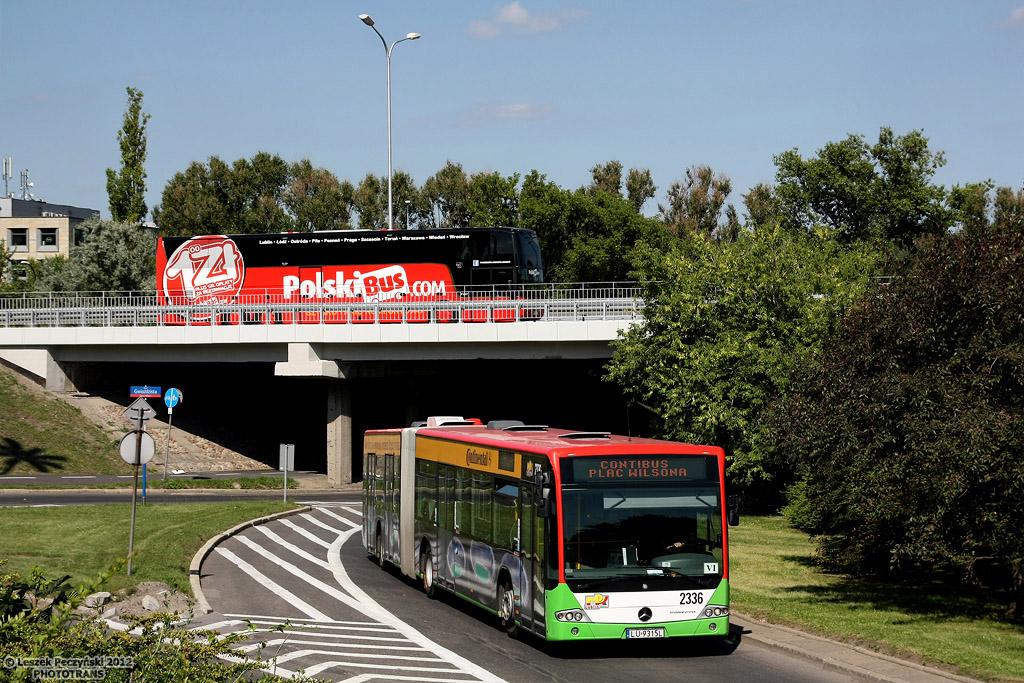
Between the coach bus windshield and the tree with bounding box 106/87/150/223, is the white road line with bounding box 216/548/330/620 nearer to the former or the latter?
the coach bus windshield

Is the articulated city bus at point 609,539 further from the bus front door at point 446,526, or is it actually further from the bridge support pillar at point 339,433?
the bridge support pillar at point 339,433

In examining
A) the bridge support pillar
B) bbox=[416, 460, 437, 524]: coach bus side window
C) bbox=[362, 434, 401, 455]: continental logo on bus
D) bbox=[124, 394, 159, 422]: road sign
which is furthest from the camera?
the bridge support pillar

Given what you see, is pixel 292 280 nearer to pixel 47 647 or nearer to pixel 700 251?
pixel 700 251

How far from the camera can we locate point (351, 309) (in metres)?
47.2

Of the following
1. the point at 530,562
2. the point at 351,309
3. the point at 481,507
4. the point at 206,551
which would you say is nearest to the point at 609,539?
the point at 530,562

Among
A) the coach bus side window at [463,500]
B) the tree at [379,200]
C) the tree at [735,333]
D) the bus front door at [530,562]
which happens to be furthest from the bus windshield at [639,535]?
the tree at [379,200]

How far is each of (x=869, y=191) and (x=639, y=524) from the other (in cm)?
6629

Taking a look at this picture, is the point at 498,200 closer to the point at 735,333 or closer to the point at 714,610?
the point at 735,333

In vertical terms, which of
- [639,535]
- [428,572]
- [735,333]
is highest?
[735,333]

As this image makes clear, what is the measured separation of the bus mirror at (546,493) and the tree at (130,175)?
5777 centimetres

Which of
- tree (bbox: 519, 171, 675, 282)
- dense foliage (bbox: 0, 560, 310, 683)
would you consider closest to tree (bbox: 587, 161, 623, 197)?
tree (bbox: 519, 171, 675, 282)

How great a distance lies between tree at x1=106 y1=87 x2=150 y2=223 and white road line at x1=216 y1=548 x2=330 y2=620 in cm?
4647

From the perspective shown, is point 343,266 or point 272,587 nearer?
point 272,587

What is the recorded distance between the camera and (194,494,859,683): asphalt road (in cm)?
1440
